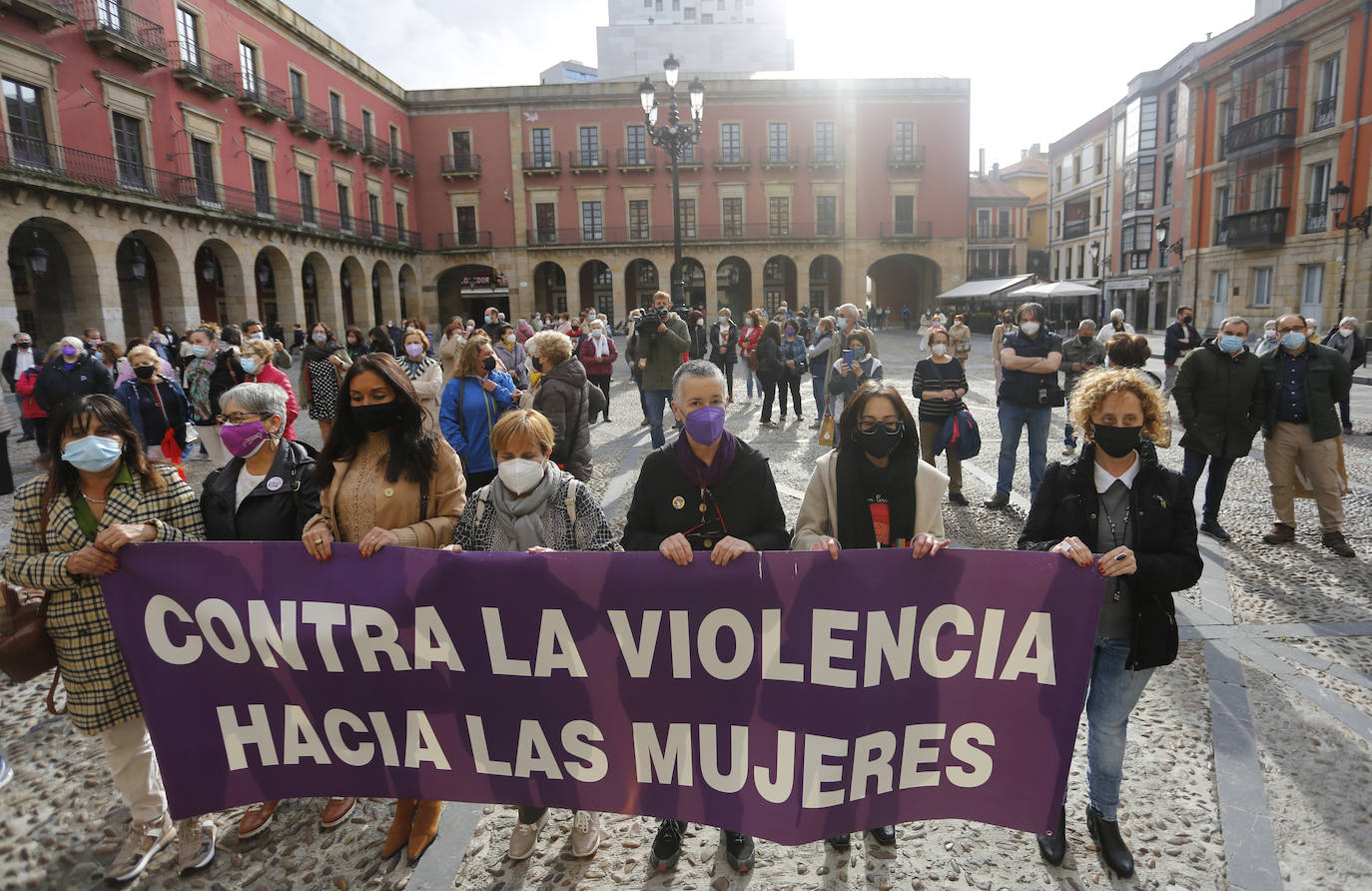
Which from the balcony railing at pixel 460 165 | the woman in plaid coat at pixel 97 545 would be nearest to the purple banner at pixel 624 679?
the woman in plaid coat at pixel 97 545

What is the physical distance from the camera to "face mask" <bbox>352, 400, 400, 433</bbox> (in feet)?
9.16

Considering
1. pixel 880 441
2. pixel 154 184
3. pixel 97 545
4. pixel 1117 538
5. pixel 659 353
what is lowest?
pixel 1117 538

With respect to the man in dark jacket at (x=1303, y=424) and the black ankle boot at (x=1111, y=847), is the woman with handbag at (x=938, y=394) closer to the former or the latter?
the man in dark jacket at (x=1303, y=424)

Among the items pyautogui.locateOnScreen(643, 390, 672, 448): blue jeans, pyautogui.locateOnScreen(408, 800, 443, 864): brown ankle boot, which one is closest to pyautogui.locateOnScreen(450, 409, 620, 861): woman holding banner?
pyautogui.locateOnScreen(408, 800, 443, 864): brown ankle boot

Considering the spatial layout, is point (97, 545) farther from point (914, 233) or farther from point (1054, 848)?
point (914, 233)

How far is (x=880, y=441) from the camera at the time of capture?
8.91 feet

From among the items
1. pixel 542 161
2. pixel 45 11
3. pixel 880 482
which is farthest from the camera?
pixel 542 161

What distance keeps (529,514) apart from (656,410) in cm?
656

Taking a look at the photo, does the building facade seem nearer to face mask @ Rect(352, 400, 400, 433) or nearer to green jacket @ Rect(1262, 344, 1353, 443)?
face mask @ Rect(352, 400, 400, 433)

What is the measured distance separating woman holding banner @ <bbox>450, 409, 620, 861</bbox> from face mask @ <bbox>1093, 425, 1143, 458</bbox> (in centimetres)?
171

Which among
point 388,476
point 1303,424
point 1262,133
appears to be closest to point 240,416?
point 388,476

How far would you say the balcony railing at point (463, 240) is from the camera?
131ft

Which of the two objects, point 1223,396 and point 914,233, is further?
point 914,233

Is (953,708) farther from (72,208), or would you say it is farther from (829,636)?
(72,208)
